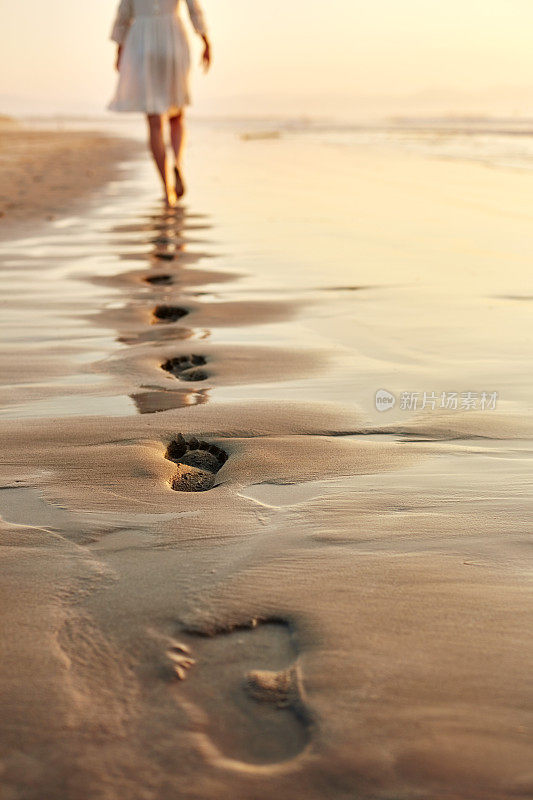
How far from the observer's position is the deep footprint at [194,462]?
5.00ft

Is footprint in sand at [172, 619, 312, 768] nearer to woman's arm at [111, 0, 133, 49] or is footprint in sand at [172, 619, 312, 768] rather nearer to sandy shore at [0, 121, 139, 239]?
sandy shore at [0, 121, 139, 239]

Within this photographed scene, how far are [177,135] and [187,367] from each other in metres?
4.39

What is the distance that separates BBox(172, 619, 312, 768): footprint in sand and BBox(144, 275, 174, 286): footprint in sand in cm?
255

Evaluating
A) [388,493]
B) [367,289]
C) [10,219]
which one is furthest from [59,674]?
[10,219]

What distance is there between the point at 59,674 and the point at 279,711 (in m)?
0.25

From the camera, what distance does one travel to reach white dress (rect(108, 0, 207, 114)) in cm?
586

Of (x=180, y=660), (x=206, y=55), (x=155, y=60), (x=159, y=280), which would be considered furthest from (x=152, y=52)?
(x=180, y=660)

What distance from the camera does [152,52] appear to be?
5.93m

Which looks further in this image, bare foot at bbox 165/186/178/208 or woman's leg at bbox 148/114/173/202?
bare foot at bbox 165/186/178/208

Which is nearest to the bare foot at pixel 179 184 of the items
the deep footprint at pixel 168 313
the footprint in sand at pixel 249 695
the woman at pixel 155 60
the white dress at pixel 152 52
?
the woman at pixel 155 60

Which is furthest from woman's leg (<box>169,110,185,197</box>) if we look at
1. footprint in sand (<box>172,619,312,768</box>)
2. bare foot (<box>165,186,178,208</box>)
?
footprint in sand (<box>172,619,312,768</box>)

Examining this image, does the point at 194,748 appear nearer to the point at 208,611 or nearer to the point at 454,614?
the point at 208,611

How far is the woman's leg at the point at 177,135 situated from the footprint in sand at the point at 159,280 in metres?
2.83

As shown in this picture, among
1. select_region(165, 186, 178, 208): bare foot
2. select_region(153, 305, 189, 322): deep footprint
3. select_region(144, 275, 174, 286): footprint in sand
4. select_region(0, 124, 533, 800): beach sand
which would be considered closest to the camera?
select_region(0, 124, 533, 800): beach sand
